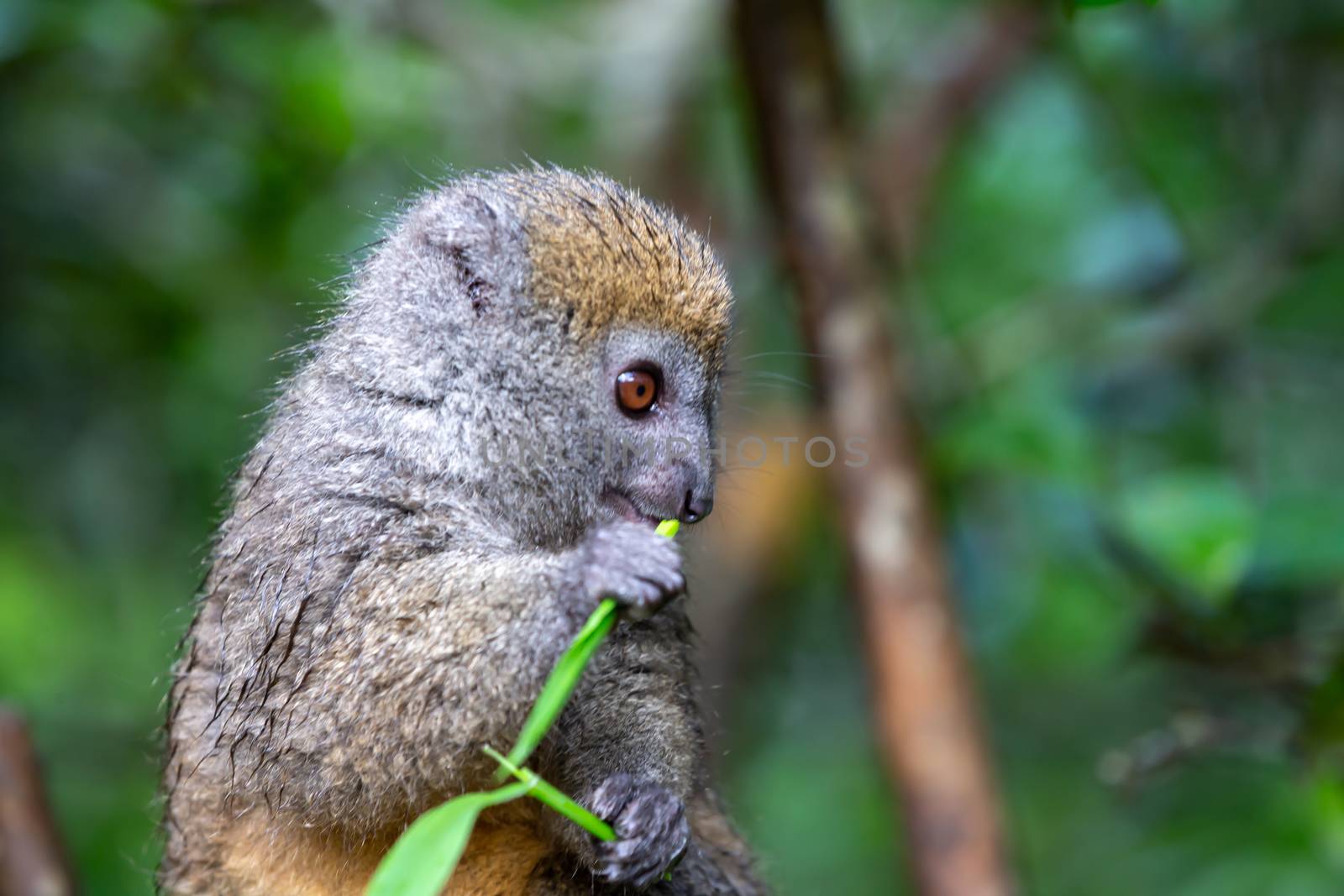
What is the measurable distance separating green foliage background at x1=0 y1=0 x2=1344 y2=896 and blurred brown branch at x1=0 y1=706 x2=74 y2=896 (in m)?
1.22

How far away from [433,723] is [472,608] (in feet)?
0.84

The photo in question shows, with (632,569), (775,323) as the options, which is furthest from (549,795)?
(775,323)

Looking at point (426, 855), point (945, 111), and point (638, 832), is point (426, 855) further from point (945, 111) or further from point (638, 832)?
point (945, 111)

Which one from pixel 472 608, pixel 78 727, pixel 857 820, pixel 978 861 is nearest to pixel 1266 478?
pixel 978 861

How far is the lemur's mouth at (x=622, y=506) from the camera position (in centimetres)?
337

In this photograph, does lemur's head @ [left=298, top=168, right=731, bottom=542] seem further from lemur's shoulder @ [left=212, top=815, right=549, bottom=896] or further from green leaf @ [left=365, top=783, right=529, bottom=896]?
green leaf @ [left=365, top=783, right=529, bottom=896]

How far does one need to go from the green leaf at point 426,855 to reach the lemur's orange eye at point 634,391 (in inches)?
57.5

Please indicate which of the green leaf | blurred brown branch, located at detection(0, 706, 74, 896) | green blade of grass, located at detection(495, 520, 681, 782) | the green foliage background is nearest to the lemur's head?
green blade of grass, located at detection(495, 520, 681, 782)

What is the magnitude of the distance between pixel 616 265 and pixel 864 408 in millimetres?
1945

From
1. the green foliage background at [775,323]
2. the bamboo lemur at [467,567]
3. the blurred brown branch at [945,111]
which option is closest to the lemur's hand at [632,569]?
the bamboo lemur at [467,567]

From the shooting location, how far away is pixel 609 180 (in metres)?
3.85

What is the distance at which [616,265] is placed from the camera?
343 centimetres

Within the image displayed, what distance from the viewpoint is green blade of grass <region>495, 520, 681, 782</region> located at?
2285 mm

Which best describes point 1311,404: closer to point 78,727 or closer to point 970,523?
point 970,523
